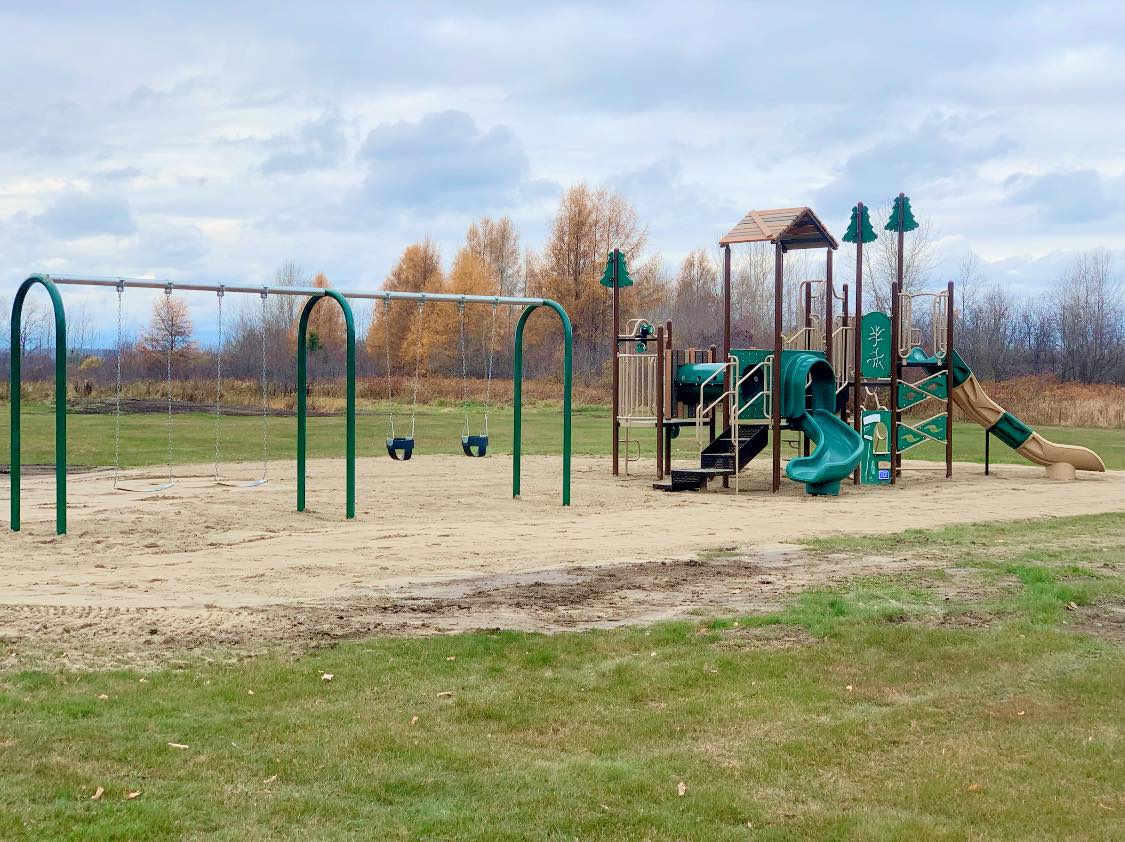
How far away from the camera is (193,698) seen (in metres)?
6.37

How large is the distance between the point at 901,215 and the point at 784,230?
475cm

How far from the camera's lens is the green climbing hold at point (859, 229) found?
22.0 m

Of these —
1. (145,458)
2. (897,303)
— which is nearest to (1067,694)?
(897,303)

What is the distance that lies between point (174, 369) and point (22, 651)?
1575 inches

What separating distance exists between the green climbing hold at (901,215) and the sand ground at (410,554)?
578 centimetres

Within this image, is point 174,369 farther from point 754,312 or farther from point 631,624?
point 631,624

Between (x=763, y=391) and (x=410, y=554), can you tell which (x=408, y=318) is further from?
(x=410, y=554)

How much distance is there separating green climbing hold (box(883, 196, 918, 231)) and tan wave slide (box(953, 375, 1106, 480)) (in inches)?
126

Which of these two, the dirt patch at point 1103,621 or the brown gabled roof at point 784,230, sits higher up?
the brown gabled roof at point 784,230

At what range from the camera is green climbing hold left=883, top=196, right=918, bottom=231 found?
74.8ft

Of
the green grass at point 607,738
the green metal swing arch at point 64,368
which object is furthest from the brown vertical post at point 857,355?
the green grass at point 607,738

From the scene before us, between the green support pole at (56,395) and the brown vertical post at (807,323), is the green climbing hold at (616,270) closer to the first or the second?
the brown vertical post at (807,323)

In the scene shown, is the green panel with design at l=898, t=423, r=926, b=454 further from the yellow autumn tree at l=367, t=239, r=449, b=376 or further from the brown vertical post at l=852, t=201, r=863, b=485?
the yellow autumn tree at l=367, t=239, r=449, b=376

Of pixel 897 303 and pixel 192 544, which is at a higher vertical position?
pixel 897 303
